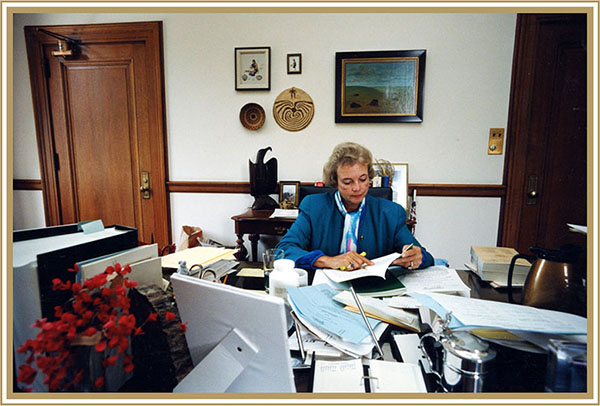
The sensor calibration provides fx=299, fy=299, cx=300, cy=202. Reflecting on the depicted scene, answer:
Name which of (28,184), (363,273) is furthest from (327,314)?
(28,184)

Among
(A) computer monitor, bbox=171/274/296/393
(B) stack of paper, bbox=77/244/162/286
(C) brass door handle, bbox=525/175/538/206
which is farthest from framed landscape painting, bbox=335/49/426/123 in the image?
(A) computer monitor, bbox=171/274/296/393

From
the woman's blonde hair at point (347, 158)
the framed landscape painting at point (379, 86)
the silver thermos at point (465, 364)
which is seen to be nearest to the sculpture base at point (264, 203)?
the framed landscape painting at point (379, 86)

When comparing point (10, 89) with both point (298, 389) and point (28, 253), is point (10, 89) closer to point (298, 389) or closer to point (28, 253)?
point (28, 253)

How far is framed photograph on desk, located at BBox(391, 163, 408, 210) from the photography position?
2461 millimetres

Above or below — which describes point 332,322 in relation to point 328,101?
below

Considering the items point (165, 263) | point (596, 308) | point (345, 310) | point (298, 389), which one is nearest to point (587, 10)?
point (596, 308)

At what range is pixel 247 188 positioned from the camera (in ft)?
8.85

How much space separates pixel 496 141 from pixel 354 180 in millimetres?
1748

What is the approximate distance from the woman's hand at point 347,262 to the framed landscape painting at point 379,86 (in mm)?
1696

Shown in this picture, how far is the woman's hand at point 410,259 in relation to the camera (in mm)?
1052

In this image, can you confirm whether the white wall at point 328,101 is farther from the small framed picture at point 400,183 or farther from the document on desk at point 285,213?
the document on desk at point 285,213

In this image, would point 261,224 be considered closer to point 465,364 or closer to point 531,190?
point 465,364

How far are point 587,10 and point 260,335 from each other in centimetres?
85

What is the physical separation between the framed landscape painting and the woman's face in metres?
1.24
